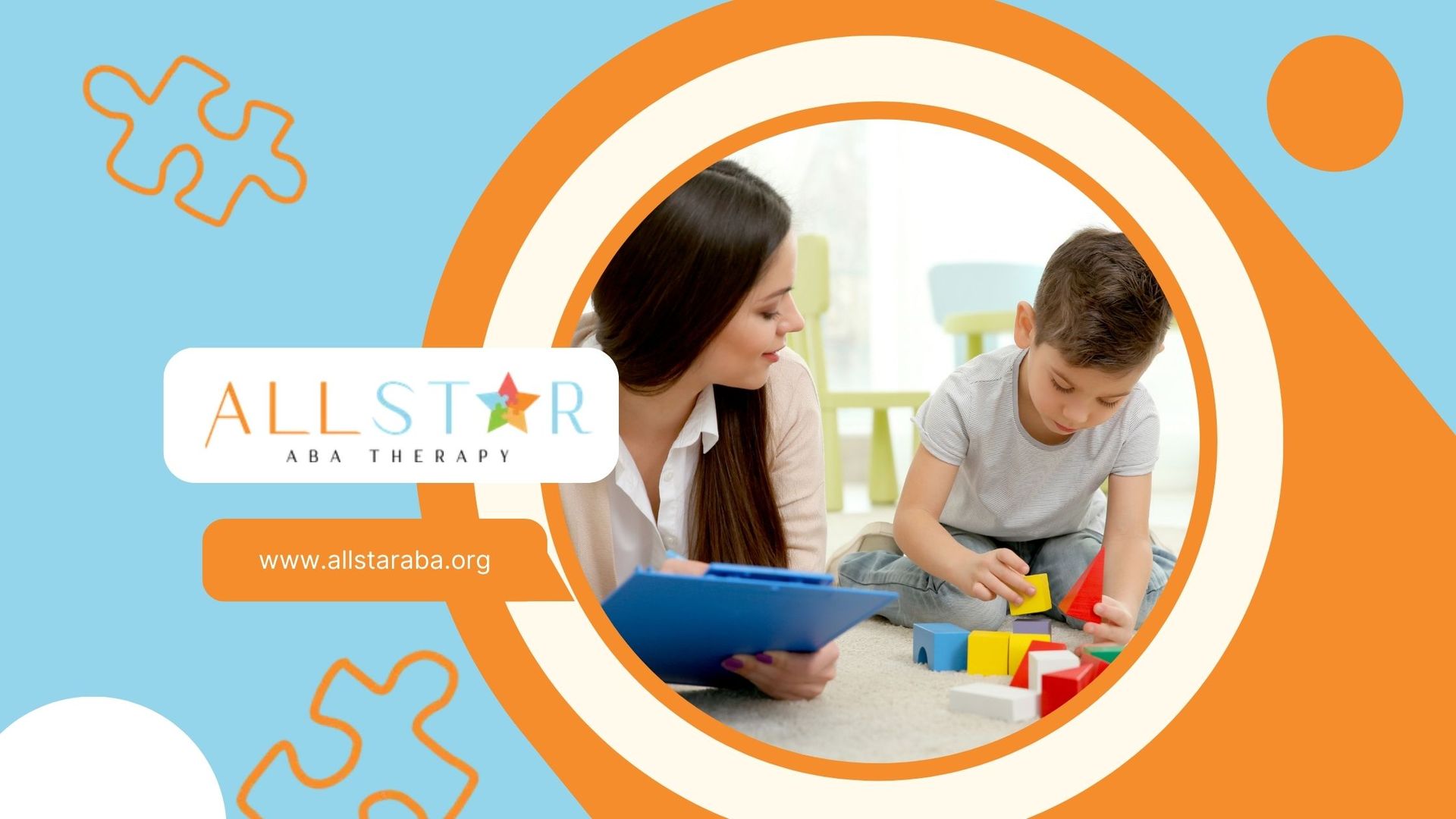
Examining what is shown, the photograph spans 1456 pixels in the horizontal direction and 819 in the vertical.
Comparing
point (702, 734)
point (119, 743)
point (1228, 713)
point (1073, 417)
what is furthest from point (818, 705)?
point (119, 743)

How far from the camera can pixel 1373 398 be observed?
900mm

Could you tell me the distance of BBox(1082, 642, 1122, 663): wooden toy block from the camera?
1.11 meters

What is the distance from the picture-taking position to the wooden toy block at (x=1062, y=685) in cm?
100

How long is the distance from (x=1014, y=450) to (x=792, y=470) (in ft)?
1.19

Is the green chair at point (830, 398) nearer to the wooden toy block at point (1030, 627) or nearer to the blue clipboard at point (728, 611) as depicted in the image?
the wooden toy block at point (1030, 627)

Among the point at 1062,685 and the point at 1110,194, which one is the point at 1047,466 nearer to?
the point at 1062,685

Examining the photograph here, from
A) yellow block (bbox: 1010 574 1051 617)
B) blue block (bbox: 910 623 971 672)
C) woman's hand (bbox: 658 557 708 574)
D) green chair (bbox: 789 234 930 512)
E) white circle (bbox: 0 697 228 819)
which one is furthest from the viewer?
green chair (bbox: 789 234 930 512)

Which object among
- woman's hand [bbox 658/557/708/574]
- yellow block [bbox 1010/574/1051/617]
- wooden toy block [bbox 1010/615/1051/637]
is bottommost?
wooden toy block [bbox 1010/615/1051/637]

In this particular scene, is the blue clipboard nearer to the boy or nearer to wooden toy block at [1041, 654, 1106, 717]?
wooden toy block at [1041, 654, 1106, 717]

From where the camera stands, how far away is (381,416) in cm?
82

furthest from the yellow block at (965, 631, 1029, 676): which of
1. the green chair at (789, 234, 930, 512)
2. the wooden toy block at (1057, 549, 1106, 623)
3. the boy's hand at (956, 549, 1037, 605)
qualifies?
the green chair at (789, 234, 930, 512)

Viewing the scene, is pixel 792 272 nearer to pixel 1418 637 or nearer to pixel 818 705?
pixel 818 705

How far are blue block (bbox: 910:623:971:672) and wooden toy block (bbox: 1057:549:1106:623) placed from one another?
8.1 inches

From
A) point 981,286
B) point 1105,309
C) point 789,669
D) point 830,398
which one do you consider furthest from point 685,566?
point 981,286
